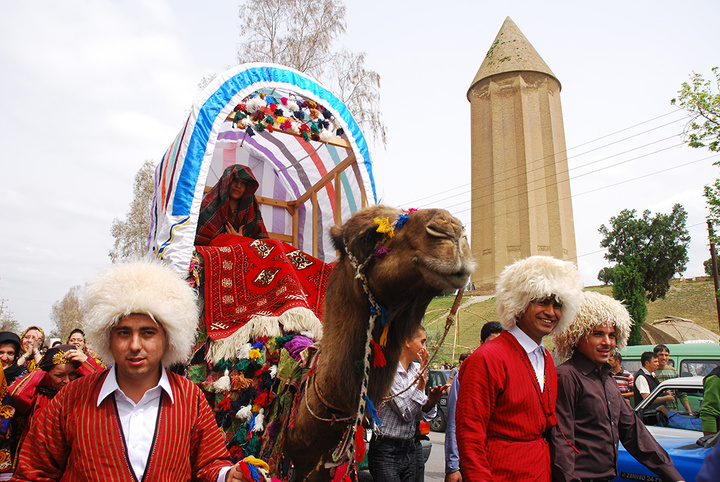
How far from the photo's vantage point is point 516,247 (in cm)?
4156

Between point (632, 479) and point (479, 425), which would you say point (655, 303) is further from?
point (479, 425)

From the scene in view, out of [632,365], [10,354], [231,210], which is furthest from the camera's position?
[632,365]

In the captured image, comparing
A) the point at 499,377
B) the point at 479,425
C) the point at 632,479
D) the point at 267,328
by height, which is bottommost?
the point at 632,479

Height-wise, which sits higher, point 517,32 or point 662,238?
point 517,32

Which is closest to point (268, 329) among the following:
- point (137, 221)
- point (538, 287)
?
point (538, 287)

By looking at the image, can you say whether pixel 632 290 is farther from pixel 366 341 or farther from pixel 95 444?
pixel 95 444

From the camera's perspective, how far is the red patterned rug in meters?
3.89

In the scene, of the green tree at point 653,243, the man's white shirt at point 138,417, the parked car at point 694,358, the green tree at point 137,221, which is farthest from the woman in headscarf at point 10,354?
the green tree at point 653,243

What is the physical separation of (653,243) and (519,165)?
36.3 ft

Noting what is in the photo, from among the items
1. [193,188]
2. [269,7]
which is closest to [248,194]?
[193,188]

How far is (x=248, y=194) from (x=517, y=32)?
45355 mm

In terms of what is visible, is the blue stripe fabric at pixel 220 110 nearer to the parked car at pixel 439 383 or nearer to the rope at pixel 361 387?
the rope at pixel 361 387

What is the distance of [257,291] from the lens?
4098 millimetres

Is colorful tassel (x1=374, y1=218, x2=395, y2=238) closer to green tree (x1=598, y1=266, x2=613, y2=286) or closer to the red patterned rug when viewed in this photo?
the red patterned rug
